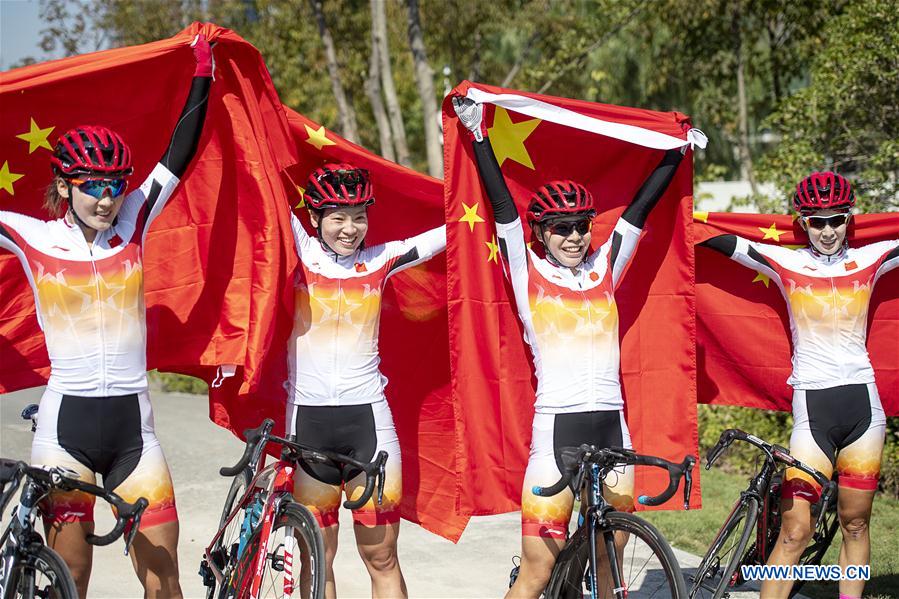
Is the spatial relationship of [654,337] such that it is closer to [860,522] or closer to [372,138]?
[860,522]

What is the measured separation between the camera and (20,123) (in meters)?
5.39

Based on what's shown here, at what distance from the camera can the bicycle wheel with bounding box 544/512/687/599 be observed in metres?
4.72

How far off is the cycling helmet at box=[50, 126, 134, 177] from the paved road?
306cm

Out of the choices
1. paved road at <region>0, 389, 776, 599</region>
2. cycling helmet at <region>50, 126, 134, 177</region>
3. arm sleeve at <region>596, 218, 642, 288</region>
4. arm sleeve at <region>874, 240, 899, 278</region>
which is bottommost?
paved road at <region>0, 389, 776, 599</region>

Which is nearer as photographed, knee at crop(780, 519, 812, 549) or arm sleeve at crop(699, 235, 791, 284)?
knee at crop(780, 519, 812, 549)

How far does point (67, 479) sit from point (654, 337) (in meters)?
3.21

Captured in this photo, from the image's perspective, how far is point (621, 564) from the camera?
16.1 ft

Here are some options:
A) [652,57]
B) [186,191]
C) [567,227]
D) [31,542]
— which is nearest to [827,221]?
[567,227]

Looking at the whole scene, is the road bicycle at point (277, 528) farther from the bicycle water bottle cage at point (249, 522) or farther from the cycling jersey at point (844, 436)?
the cycling jersey at point (844, 436)

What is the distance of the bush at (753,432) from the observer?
9.28 meters

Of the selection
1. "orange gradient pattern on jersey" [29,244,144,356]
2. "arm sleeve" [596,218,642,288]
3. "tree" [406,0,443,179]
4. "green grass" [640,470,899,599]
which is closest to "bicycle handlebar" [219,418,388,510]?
"orange gradient pattern on jersey" [29,244,144,356]

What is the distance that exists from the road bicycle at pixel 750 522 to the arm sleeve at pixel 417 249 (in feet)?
5.79

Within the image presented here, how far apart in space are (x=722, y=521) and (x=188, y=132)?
5613 millimetres

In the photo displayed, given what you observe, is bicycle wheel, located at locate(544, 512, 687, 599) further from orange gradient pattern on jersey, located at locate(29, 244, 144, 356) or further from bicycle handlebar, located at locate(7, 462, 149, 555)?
orange gradient pattern on jersey, located at locate(29, 244, 144, 356)
